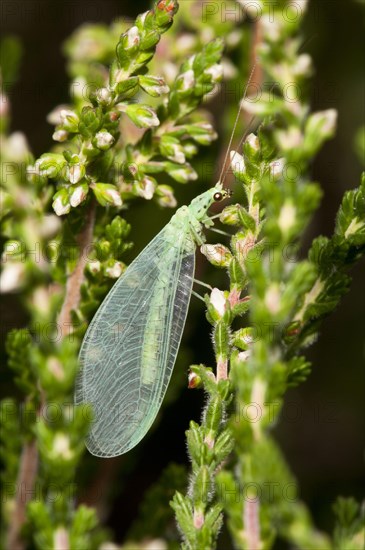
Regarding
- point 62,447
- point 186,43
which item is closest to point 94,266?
point 62,447

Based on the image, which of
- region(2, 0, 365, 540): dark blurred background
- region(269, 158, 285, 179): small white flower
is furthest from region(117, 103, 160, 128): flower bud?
region(2, 0, 365, 540): dark blurred background

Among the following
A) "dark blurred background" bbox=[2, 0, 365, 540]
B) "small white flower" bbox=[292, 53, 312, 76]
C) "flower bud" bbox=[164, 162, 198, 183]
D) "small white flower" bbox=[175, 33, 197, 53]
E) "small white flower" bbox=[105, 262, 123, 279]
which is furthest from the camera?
"dark blurred background" bbox=[2, 0, 365, 540]

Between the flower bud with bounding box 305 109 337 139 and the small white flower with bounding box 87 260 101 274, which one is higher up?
the flower bud with bounding box 305 109 337 139

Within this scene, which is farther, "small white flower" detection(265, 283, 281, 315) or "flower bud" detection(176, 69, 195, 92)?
"flower bud" detection(176, 69, 195, 92)

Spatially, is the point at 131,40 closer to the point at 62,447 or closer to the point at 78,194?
the point at 78,194

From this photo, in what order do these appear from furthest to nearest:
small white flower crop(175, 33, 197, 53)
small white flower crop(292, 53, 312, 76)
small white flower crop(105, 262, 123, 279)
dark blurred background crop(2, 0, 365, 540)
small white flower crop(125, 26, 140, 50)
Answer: dark blurred background crop(2, 0, 365, 540) → small white flower crop(175, 33, 197, 53) → small white flower crop(105, 262, 123, 279) → small white flower crop(125, 26, 140, 50) → small white flower crop(292, 53, 312, 76)

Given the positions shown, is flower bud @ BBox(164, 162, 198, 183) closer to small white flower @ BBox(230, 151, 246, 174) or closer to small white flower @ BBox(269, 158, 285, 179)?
small white flower @ BBox(230, 151, 246, 174)

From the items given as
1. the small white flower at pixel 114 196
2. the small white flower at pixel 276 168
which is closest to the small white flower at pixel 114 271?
the small white flower at pixel 114 196

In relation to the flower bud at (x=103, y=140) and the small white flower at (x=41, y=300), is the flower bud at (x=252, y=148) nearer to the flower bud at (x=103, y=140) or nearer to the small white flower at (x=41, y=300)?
the flower bud at (x=103, y=140)
